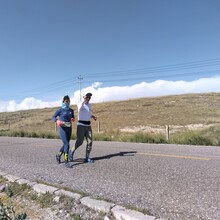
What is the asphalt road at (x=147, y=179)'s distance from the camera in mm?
4063

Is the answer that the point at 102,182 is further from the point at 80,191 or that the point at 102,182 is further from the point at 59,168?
the point at 59,168

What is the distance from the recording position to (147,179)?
18.7 feet

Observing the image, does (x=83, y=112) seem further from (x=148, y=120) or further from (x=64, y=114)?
(x=148, y=120)

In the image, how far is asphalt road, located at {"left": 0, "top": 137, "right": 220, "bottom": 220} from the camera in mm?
4063

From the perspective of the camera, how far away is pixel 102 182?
559 cm

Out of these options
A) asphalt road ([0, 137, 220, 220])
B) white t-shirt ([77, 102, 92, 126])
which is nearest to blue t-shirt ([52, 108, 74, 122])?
white t-shirt ([77, 102, 92, 126])

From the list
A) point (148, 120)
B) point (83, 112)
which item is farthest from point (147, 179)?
point (148, 120)

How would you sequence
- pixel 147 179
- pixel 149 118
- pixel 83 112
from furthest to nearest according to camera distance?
pixel 149 118 < pixel 83 112 < pixel 147 179

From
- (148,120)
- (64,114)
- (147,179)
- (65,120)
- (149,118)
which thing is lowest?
(147,179)

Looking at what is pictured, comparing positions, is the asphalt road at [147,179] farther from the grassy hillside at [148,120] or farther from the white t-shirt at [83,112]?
the grassy hillside at [148,120]

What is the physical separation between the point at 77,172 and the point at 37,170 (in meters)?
1.15

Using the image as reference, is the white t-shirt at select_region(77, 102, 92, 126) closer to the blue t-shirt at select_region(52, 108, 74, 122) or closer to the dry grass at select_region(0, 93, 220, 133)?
the blue t-shirt at select_region(52, 108, 74, 122)

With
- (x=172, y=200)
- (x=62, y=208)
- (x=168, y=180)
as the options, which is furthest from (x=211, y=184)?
(x=62, y=208)

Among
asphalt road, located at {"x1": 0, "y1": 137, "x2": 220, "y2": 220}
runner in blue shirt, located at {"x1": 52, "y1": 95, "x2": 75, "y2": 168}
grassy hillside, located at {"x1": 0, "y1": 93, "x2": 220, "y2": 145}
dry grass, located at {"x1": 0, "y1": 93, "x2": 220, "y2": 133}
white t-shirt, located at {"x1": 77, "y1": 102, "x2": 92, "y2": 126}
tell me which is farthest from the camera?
dry grass, located at {"x1": 0, "y1": 93, "x2": 220, "y2": 133}
